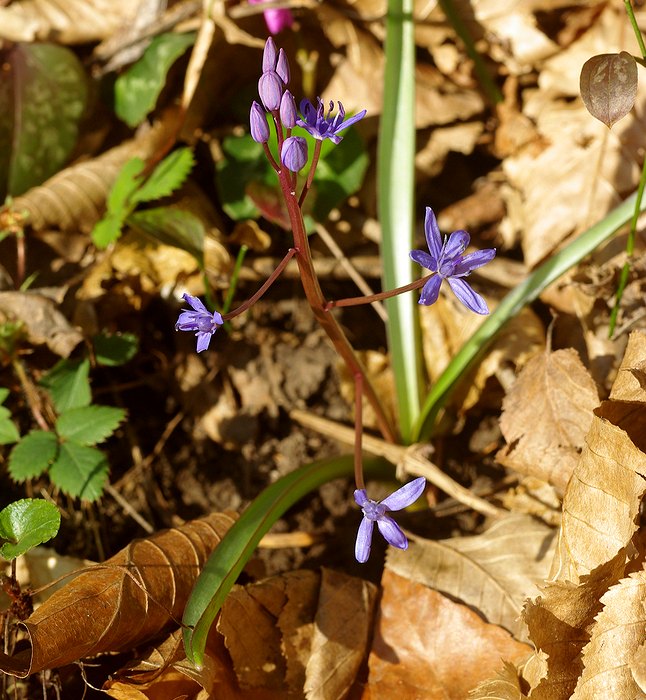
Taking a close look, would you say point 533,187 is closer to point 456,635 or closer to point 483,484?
point 483,484

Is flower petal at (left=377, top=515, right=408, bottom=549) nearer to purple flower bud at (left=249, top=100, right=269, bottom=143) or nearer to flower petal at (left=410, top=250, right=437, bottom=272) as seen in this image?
flower petal at (left=410, top=250, right=437, bottom=272)

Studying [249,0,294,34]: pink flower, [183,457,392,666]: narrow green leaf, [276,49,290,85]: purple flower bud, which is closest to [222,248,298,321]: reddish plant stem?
[276,49,290,85]: purple flower bud

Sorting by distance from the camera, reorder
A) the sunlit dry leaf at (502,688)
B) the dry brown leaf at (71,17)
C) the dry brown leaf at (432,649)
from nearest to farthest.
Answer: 1. the sunlit dry leaf at (502,688)
2. the dry brown leaf at (432,649)
3. the dry brown leaf at (71,17)

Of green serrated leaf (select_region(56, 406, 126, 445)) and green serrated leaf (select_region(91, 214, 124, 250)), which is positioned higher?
green serrated leaf (select_region(91, 214, 124, 250))

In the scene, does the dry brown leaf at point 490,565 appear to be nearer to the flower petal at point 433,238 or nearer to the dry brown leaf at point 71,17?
the flower petal at point 433,238

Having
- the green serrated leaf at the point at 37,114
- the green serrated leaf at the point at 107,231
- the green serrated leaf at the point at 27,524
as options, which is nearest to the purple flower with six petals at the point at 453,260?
the green serrated leaf at the point at 27,524

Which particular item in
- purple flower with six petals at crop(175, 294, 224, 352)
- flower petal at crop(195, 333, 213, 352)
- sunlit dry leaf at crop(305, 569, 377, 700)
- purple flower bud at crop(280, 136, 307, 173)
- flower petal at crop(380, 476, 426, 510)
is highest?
purple flower bud at crop(280, 136, 307, 173)

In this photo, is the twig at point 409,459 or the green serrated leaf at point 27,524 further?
the twig at point 409,459
